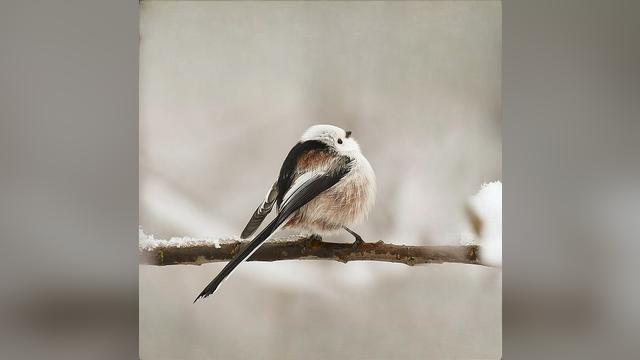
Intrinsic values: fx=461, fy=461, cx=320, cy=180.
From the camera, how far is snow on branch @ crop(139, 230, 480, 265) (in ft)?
4.13

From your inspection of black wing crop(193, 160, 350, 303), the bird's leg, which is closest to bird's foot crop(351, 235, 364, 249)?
the bird's leg

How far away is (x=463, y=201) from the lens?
1.31 meters

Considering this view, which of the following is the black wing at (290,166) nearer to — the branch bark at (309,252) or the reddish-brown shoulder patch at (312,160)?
the reddish-brown shoulder patch at (312,160)

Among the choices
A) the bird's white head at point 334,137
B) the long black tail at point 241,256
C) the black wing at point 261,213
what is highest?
the bird's white head at point 334,137

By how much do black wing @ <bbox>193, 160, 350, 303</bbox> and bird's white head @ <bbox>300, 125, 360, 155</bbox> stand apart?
6cm

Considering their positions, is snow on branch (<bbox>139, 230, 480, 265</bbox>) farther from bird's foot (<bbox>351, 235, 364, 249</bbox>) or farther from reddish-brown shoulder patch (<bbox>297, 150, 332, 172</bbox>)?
reddish-brown shoulder patch (<bbox>297, 150, 332, 172</bbox>)

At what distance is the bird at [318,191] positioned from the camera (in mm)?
1273

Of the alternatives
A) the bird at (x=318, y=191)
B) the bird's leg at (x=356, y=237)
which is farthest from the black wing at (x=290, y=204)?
the bird's leg at (x=356, y=237)

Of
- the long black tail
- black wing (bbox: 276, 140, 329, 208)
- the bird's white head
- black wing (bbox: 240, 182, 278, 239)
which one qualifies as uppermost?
the bird's white head

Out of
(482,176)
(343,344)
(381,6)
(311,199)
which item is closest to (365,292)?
(343,344)

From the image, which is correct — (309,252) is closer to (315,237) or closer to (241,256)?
(315,237)

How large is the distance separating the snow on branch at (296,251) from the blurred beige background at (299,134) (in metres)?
0.03
